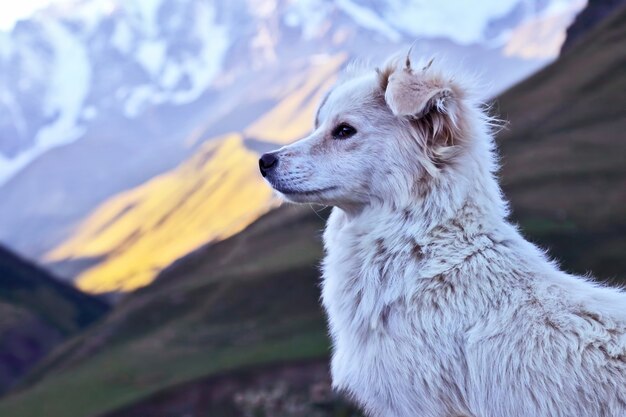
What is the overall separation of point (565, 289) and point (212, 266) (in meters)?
27.8

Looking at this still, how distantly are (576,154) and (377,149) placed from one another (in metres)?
24.4

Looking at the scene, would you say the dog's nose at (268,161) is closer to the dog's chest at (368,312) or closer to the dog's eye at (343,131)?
the dog's eye at (343,131)

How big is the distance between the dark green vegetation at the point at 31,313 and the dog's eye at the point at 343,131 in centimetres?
2912

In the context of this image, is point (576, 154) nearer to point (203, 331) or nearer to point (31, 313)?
point (203, 331)

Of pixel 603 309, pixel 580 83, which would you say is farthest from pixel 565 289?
pixel 580 83

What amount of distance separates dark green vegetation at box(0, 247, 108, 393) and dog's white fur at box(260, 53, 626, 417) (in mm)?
28992

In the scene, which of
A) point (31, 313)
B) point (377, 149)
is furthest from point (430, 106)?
point (31, 313)

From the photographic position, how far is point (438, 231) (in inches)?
216

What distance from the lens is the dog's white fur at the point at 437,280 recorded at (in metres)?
4.79

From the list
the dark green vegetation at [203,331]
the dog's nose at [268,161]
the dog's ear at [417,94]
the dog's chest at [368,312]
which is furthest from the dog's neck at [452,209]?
the dark green vegetation at [203,331]

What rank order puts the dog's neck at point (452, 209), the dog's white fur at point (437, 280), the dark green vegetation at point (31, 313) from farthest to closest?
the dark green vegetation at point (31, 313), the dog's neck at point (452, 209), the dog's white fur at point (437, 280)

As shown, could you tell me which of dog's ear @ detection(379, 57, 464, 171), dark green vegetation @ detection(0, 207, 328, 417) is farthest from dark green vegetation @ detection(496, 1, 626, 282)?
dog's ear @ detection(379, 57, 464, 171)

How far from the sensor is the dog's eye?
5.70m

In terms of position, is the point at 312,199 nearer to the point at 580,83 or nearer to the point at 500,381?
the point at 500,381
